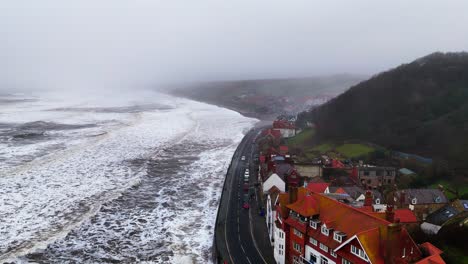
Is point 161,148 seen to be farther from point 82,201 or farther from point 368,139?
point 368,139

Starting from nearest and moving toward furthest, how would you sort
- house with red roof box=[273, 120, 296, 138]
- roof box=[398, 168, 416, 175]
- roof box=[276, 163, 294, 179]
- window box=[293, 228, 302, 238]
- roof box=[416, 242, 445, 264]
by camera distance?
roof box=[416, 242, 445, 264], window box=[293, 228, 302, 238], roof box=[276, 163, 294, 179], roof box=[398, 168, 416, 175], house with red roof box=[273, 120, 296, 138]

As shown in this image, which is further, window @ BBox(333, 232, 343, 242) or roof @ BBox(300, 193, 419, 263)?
window @ BBox(333, 232, 343, 242)


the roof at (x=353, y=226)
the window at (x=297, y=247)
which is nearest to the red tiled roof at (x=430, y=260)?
the roof at (x=353, y=226)

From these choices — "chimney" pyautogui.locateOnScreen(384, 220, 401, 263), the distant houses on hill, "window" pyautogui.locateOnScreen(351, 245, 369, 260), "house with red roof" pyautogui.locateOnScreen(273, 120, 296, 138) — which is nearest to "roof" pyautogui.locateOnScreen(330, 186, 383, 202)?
the distant houses on hill

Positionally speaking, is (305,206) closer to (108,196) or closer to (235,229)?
(235,229)

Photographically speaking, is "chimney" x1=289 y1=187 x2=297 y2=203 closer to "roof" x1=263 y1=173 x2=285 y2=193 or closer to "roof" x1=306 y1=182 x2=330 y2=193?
"roof" x1=306 y1=182 x2=330 y2=193

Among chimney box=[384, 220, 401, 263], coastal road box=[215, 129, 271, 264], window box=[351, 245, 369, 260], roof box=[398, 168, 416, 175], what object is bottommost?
coastal road box=[215, 129, 271, 264]

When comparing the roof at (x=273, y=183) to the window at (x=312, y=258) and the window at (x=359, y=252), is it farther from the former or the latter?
the window at (x=359, y=252)
